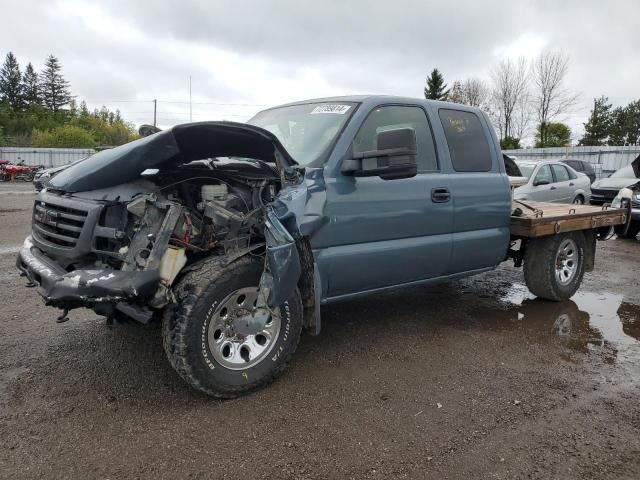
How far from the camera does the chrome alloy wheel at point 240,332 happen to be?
3.03 m

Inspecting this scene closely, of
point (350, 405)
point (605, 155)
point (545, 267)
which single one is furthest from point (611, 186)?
point (605, 155)

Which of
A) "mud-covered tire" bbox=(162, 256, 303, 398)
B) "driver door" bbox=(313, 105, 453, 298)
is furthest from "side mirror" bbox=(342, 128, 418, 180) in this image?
"mud-covered tire" bbox=(162, 256, 303, 398)

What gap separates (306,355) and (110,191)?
189 cm

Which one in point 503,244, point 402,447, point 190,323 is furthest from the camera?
point 503,244

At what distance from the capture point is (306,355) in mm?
3814

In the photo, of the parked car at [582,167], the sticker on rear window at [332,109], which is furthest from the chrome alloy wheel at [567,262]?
the parked car at [582,167]

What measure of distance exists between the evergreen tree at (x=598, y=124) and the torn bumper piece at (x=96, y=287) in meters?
61.8

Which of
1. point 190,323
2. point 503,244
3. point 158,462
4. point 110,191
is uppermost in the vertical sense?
point 110,191

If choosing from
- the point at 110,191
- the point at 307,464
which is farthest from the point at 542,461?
the point at 110,191

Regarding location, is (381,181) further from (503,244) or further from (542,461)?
(542,461)

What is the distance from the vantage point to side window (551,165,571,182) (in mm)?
11984

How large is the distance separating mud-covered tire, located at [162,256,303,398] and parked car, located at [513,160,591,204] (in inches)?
334

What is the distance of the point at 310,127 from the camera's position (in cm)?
390

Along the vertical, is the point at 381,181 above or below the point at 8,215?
above
